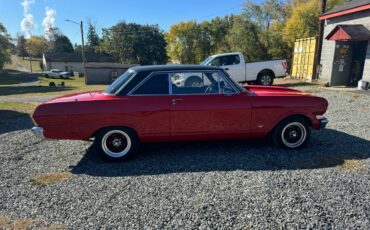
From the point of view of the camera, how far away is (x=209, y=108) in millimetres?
4891

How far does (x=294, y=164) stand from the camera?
460cm

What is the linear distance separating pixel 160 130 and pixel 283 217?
2486mm

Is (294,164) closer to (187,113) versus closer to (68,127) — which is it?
(187,113)

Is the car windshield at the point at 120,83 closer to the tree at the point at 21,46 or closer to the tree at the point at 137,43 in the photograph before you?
the tree at the point at 137,43

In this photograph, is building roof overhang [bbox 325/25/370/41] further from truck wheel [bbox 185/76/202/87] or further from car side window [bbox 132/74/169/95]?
car side window [bbox 132/74/169/95]

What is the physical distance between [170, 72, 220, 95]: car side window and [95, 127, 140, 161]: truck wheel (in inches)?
43.3

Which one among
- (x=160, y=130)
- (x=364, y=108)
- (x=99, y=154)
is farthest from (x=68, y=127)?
(x=364, y=108)

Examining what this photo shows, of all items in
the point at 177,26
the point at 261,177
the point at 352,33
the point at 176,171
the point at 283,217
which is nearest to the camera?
the point at 283,217

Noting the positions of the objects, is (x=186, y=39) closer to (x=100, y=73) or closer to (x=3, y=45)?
(x=100, y=73)

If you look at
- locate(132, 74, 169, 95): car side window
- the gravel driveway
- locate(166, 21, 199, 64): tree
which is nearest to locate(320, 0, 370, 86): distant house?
the gravel driveway

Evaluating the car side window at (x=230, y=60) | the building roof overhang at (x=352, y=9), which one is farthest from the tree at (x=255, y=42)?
the car side window at (x=230, y=60)

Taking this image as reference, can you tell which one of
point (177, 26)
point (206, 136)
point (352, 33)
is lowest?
point (206, 136)

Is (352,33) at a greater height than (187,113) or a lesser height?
greater

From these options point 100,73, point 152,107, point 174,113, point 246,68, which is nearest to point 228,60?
point 246,68
